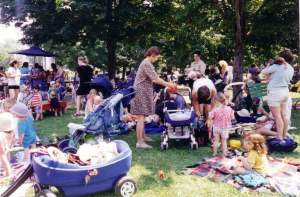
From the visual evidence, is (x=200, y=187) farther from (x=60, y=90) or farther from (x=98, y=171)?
(x=60, y=90)

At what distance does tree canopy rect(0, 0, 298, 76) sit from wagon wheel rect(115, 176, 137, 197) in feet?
27.2

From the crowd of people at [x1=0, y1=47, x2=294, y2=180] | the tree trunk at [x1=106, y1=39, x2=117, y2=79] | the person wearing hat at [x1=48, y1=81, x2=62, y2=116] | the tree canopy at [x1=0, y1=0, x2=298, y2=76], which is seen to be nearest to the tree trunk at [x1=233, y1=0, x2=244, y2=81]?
the tree canopy at [x1=0, y1=0, x2=298, y2=76]

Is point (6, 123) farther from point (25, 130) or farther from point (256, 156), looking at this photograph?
point (256, 156)

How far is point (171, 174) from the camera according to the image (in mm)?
5949

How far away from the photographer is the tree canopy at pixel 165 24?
42.4 feet

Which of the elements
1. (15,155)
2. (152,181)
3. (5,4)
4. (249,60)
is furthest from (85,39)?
(152,181)

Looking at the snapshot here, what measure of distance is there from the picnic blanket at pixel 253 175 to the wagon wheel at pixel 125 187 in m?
1.24

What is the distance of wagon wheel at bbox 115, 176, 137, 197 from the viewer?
16.1 feet

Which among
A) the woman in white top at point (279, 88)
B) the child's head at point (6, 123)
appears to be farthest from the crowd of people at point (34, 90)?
the woman in white top at point (279, 88)

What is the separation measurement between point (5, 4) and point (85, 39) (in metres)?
3.66

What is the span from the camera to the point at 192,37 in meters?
15.6

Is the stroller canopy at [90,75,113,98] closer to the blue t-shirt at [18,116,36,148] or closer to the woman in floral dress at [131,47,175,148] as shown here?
the woman in floral dress at [131,47,175,148]

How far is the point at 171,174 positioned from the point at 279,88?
108 inches

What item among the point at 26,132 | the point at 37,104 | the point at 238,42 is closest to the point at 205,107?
the point at 26,132
